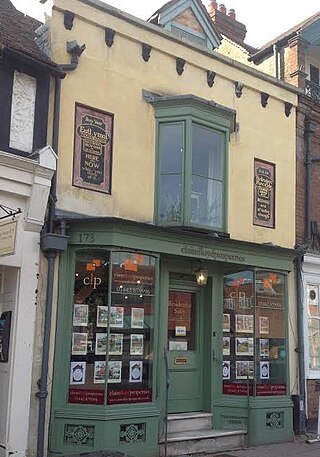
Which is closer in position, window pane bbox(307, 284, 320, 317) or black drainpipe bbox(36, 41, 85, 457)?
black drainpipe bbox(36, 41, 85, 457)

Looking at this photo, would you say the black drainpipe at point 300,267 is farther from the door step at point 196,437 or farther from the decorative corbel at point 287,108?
the door step at point 196,437

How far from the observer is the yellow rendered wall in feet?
29.8

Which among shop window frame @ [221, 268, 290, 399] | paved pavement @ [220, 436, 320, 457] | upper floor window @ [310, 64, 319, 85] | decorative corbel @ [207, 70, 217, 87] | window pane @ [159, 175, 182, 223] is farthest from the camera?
upper floor window @ [310, 64, 319, 85]

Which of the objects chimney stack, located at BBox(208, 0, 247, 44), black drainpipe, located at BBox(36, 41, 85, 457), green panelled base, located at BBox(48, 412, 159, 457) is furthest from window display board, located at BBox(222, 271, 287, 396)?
chimney stack, located at BBox(208, 0, 247, 44)

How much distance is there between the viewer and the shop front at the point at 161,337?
8430 millimetres

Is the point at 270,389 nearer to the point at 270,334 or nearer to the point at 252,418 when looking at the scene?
the point at 252,418

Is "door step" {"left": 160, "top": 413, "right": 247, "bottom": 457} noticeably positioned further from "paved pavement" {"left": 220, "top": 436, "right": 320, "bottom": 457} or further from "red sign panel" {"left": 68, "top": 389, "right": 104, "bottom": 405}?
"red sign panel" {"left": 68, "top": 389, "right": 104, "bottom": 405}

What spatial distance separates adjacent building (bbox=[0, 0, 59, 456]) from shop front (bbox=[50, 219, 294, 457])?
0.53 m

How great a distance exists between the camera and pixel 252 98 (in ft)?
38.1

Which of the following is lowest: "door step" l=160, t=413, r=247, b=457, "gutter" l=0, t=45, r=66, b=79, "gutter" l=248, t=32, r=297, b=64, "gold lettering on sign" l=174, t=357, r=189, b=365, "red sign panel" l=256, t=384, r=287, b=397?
"door step" l=160, t=413, r=247, b=457

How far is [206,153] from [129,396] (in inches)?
174

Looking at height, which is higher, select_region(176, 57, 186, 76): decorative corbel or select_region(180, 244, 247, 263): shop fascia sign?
select_region(176, 57, 186, 76): decorative corbel

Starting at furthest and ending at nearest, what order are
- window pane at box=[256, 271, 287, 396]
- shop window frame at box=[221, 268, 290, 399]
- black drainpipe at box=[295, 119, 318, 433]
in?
black drainpipe at box=[295, 119, 318, 433] < window pane at box=[256, 271, 287, 396] < shop window frame at box=[221, 268, 290, 399]

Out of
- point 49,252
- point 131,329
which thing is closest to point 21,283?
point 49,252
